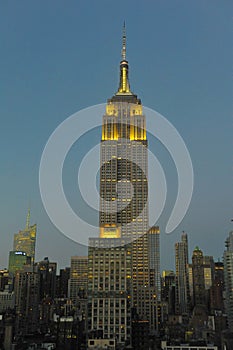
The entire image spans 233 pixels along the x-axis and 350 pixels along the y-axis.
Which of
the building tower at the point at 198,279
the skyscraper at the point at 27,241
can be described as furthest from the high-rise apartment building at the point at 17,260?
the building tower at the point at 198,279

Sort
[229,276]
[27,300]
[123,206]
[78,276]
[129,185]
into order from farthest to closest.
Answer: [78,276] < [27,300] < [229,276] < [129,185] < [123,206]

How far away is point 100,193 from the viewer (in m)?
24.3

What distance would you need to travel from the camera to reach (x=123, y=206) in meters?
24.5

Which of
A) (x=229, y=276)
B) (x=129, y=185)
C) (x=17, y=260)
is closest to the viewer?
(x=129, y=185)

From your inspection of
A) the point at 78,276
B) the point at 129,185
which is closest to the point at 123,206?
the point at 129,185

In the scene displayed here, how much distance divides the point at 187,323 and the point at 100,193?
328 inches

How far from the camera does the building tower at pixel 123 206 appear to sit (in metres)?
18.5

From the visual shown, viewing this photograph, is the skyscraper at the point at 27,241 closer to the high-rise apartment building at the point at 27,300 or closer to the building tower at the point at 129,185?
the high-rise apartment building at the point at 27,300

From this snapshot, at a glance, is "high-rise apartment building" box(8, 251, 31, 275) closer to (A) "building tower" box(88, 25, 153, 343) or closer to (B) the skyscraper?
(B) the skyscraper

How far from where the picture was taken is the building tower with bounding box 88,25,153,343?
18500 mm

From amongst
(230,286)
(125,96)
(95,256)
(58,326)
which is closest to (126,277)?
(95,256)

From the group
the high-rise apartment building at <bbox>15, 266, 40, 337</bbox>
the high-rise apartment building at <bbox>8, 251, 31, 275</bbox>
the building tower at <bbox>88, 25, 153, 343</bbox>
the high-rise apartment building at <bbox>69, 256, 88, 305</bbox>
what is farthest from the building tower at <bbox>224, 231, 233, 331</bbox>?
the high-rise apartment building at <bbox>8, 251, 31, 275</bbox>

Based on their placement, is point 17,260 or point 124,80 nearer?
point 124,80

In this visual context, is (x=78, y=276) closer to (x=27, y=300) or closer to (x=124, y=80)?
(x=27, y=300)
